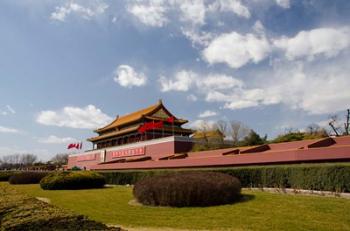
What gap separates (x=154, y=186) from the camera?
10.2m

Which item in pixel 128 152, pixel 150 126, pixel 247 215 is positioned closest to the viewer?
pixel 247 215

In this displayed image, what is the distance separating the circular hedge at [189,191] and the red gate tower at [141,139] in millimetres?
Answer: 22390

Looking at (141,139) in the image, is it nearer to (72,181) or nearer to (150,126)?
(150,126)

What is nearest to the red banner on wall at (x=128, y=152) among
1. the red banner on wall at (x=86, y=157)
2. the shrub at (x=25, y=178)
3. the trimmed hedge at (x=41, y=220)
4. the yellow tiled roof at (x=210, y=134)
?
the red banner on wall at (x=86, y=157)

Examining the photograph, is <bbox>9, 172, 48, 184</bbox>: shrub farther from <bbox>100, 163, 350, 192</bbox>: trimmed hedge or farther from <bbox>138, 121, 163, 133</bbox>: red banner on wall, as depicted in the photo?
<bbox>100, 163, 350, 192</bbox>: trimmed hedge

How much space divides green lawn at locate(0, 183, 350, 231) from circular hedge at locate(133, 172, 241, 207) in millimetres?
391

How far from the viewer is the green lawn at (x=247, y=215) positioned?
708cm

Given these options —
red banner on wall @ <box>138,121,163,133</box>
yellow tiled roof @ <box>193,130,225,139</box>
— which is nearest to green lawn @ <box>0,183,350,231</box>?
red banner on wall @ <box>138,121,163,133</box>

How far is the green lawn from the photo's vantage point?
7.08m

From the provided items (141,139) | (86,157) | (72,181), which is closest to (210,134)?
(141,139)

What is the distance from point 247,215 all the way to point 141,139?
34855 mm

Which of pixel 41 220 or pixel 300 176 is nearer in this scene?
pixel 41 220

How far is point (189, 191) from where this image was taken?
9.59m

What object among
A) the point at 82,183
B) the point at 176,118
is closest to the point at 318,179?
the point at 82,183
